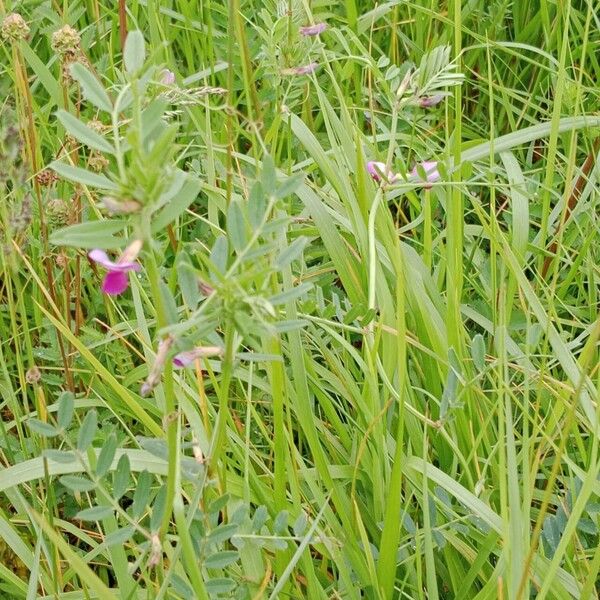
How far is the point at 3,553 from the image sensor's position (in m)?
1.29

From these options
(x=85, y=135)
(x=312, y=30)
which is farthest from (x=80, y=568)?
(x=312, y=30)

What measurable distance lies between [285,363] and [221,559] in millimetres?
544

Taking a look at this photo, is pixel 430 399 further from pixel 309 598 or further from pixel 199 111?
pixel 199 111

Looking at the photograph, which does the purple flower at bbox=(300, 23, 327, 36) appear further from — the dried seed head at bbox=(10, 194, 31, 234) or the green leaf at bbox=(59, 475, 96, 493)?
the green leaf at bbox=(59, 475, 96, 493)

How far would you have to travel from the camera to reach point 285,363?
146cm

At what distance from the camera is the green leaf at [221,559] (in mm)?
933

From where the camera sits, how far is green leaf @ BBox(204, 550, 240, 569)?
3.06 feet

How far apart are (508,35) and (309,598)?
62.4 inches

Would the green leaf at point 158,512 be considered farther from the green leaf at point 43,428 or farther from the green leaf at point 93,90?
the green leaf at point 93,90

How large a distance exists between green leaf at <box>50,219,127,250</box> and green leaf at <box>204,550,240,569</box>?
0.36 metres

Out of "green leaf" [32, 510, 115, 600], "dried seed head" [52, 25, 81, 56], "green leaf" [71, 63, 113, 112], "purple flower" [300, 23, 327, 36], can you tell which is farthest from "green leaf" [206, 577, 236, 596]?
"purple flower" [300, 23, 327, 36]

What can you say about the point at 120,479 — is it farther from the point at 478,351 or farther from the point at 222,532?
the point at 478,351

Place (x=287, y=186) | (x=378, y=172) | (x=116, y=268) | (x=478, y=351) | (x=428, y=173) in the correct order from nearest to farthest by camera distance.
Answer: (x=116, y=268) → (x=287, y=186) → (x=478, y=351) → (x=378, y=172) → (x=428, y=173)

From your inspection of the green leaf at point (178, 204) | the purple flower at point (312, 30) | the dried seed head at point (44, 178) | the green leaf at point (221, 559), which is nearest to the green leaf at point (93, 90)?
the green leaf at point (178, 204)
